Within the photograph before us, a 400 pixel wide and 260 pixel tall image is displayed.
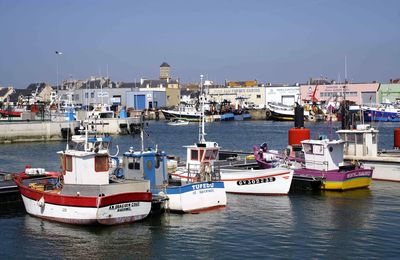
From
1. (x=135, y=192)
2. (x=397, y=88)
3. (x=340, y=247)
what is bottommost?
(x=340, y=247)

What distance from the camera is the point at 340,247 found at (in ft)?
67.6

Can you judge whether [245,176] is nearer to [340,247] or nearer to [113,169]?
[113,169]

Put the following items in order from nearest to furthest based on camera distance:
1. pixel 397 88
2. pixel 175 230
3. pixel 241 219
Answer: pixel 175 230 < pixel 241 219 < pixel 397 88

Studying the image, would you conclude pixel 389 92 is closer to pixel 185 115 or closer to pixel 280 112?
→ pixel 280 112

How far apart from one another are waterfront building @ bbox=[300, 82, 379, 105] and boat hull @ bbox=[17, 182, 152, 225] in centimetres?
11176

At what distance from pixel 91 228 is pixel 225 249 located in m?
5.62

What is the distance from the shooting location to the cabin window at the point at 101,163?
76.9 ft

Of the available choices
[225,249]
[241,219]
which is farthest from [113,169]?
[225,249]

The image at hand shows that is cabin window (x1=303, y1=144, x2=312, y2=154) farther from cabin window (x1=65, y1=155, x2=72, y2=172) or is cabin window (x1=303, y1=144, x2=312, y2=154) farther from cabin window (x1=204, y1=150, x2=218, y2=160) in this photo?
cabin window (x1=65, y1=155, x2=72, y2=172)

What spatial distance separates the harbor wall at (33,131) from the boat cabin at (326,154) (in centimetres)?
4573

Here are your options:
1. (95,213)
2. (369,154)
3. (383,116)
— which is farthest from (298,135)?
(383,116)

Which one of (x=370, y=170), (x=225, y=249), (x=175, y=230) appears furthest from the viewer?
(x=370, y=170)

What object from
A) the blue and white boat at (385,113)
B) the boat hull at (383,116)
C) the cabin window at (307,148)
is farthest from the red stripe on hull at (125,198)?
the blue and white boat at (385,113)

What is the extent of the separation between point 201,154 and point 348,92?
116 metres
